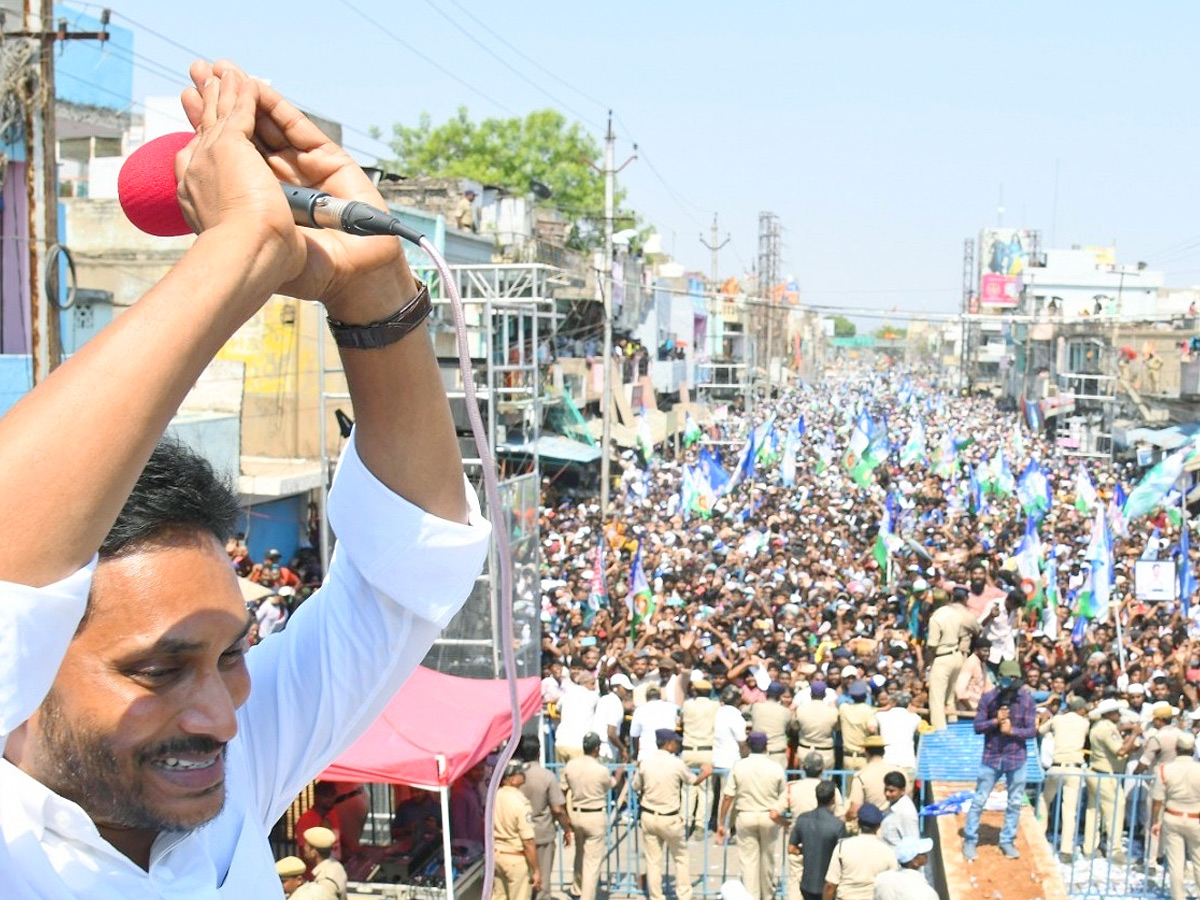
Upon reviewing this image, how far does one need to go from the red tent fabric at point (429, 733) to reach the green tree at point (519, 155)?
47.0m

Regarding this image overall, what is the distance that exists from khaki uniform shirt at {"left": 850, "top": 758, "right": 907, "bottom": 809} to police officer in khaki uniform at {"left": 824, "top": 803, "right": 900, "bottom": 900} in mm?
897

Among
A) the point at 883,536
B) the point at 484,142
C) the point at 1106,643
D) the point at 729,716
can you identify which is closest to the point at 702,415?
the point at 484,142

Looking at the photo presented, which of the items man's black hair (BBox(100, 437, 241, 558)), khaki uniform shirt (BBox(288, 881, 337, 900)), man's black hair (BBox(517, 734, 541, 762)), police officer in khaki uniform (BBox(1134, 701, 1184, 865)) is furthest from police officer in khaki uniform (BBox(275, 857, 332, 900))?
police officer in khaki uniform (BBox(1134, 701, 1184, 865))

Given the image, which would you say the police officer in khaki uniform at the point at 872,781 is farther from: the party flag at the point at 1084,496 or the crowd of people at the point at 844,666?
the party flag at the point at 1084,496

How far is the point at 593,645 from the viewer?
1313 centimetres

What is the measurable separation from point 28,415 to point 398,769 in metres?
6.51

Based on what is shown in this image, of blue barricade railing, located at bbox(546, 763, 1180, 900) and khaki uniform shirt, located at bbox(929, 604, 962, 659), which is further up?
khaki uniform shirt, located at bbox(929, 604, 962, 659)

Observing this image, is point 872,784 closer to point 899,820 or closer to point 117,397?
point 899,820

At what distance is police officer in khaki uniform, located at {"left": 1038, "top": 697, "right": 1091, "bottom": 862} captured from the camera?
9430 millimetres

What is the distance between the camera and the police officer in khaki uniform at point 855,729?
9.99m

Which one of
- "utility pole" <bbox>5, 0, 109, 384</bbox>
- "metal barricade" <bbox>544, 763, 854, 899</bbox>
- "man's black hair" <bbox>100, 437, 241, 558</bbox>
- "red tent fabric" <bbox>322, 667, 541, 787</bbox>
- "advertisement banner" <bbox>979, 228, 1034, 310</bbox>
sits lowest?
"metal barricade" <bbox>544, 763, 854, 899</bbox>

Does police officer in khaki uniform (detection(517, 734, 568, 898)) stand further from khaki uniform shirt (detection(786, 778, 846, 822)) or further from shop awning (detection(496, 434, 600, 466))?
shop awning (detection(496, 434, 600, 466))

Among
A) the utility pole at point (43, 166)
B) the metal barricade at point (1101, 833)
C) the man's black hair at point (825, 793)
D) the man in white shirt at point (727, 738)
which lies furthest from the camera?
the utility pole at point (43, 166)

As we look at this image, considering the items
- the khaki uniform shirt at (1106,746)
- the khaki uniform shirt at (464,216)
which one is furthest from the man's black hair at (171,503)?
the khaki uniform shirt at (464,216)
